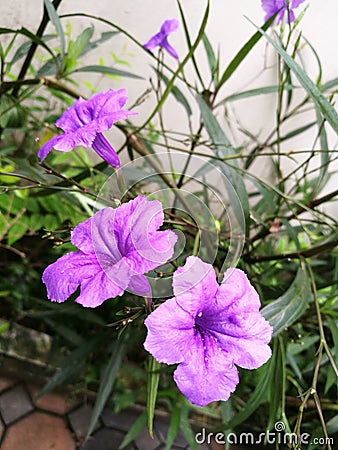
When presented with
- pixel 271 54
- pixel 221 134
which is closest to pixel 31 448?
pixel 221 134

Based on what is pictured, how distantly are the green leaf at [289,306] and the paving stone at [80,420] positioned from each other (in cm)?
73

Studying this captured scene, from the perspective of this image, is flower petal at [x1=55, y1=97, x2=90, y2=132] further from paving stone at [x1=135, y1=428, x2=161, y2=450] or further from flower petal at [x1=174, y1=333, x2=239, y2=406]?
paving stone at [x1=135, y1=428, x2=161, y2=450]

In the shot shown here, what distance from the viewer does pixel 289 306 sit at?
2.52ft

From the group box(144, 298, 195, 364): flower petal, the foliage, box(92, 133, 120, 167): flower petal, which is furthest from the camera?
the foliage

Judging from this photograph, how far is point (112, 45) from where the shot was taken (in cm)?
136

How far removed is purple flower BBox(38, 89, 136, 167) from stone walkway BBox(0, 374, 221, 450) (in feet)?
2.95

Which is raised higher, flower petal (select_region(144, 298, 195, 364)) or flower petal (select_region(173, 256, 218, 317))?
flower petal (select_region(173, 256, 218, 317))

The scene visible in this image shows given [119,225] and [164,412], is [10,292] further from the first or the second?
[119,225]

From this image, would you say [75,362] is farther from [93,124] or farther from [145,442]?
[93,124]

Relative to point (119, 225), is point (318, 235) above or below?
below

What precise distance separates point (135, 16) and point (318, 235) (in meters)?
0.72

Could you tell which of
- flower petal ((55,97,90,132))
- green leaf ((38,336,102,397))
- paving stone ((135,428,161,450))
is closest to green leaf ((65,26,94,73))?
flower petal ((55,97,90,132))

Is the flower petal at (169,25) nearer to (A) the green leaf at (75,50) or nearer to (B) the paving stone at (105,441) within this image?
(A) the green leaf at (75,50)

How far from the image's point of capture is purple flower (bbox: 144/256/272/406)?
0.43m
